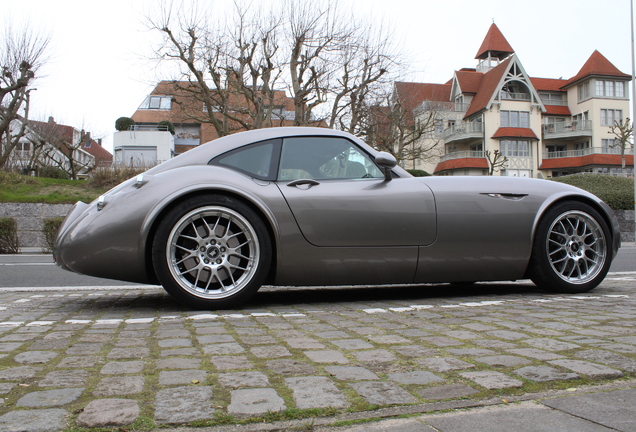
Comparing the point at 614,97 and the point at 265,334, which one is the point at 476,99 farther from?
the point at 265,334

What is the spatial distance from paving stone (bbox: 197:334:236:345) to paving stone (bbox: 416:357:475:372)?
3.06ft

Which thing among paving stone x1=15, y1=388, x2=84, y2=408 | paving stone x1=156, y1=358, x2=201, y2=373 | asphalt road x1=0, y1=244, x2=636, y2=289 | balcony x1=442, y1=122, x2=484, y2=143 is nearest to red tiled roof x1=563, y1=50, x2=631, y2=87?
balcony x1=442, y1=122, x2=484, y2=143

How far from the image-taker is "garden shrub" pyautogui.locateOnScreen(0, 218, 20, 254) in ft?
40.9

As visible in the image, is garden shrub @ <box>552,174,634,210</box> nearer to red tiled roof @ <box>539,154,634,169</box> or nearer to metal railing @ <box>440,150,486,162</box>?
metal railing @ <box>440,150,486,162</box>

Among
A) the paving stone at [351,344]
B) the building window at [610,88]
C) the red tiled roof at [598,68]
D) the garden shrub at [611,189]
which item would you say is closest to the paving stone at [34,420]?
the paving stone at [351,344]

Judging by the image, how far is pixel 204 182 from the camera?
3.59 meters

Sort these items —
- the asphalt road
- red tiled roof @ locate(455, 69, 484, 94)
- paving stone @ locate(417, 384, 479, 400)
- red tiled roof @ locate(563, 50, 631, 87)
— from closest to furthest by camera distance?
paving stone @ locate(417, 384, 479, 400), the asphalt road, red tiled roof @ locate(563, 50, 631, 87), red tiled roof @ locate(455, 69, 484, 94)

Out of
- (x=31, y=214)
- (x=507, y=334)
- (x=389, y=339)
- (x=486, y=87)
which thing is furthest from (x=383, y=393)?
(x=486, y=87)

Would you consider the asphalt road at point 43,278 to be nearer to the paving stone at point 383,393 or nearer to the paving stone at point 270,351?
the paving stone at point 270,351

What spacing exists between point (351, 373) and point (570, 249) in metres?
2.88

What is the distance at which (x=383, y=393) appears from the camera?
1.80m

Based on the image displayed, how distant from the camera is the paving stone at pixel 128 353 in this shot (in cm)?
230

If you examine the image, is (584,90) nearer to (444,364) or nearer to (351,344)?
(351,344)

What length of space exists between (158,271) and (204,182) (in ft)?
2.08
